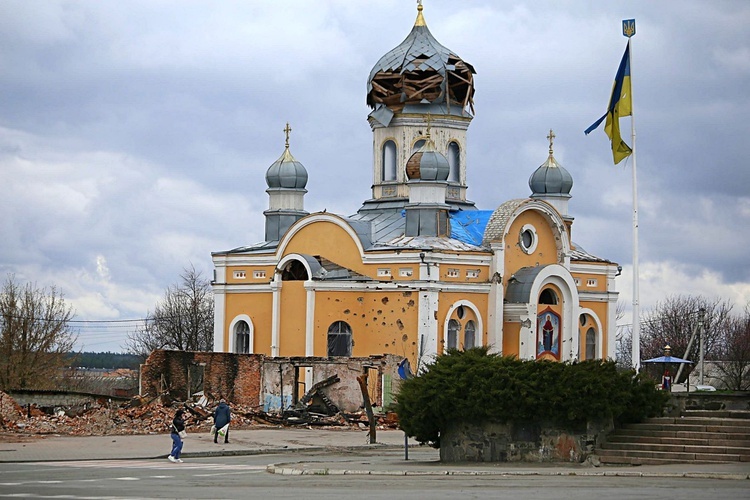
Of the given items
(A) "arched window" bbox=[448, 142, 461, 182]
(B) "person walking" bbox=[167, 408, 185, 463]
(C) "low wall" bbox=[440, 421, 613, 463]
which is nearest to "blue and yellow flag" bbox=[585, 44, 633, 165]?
(C) "low wall" bbox=[440, 421, 613, 463]

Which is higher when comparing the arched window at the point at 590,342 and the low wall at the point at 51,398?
the arched window at the point at 590,342

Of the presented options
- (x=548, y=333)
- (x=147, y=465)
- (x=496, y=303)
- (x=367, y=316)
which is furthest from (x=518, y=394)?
(x=548, y=333)

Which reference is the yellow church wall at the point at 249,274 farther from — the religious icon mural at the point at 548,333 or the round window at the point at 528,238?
the religious icon mural at the point at 548,333

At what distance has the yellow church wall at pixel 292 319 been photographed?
48438mm

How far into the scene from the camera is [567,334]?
50781mm

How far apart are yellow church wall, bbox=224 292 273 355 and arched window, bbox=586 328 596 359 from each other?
11547mm

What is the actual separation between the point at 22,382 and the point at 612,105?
89.4 ft

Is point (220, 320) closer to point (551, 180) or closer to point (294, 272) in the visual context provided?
point (294, 272)

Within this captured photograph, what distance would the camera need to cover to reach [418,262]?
47438 mm

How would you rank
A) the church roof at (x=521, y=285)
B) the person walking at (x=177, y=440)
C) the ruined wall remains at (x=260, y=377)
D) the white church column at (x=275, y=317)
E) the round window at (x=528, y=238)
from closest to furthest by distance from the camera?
the person walking at (x=177, y=440)
the ruined wall remains at (x=260, y=377)
the white church column at (x=275, y=317)
the church roof at (x=521, y=285)
the round window at (x=528, y=238)

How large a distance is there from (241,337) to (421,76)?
36.3 feet

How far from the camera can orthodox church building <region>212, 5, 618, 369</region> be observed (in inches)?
1889

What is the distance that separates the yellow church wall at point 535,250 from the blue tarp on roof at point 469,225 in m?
1.01

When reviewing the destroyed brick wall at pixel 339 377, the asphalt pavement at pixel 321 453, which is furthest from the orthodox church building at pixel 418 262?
the asphalt pavement at pixel 321 453
